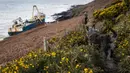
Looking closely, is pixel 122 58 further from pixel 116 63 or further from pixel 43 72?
pixel 43 72

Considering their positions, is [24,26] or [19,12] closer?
[24,26]

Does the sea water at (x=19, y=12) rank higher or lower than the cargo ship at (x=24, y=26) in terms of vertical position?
lower

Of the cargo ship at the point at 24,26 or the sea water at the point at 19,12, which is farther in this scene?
the sea water at the point at 19,12

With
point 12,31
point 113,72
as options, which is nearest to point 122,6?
point 113,72

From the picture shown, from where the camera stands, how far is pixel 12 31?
31.8 m

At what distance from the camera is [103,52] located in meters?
8.05

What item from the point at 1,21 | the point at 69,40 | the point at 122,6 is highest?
the point at 122,6

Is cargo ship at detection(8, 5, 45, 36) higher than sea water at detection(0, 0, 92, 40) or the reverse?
higher

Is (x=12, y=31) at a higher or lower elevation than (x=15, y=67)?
lower

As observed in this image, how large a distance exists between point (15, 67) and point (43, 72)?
592 mm

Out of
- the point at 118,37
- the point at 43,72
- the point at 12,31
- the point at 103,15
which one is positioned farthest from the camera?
the point at 12,31

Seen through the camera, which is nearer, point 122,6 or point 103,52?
point 103,52

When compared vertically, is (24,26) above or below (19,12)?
above

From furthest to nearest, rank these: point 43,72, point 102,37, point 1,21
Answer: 1. point 1,21
2. point 102,37
3. point 43,72
